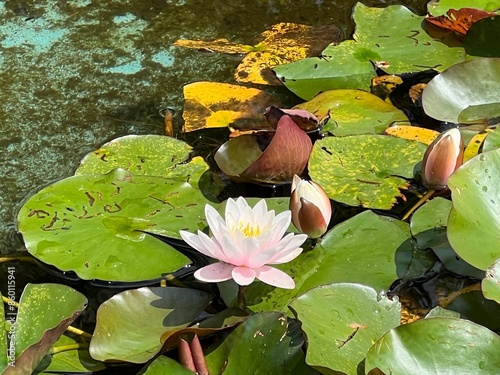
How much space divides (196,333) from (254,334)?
0.10m

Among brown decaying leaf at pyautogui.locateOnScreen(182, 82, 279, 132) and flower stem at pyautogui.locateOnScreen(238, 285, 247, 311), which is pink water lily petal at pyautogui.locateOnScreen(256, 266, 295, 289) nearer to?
flower stem at pyautogui.locateOnScreen(238, 285, 247, 311)

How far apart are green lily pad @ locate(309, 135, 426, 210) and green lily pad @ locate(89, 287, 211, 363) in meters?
0.41

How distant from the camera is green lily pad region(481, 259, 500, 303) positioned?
1.01 m

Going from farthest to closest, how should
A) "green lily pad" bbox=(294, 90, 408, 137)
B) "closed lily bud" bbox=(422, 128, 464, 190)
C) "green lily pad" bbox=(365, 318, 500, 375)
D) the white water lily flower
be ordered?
"green lily pad" bbox=(294, 90, 408, 137) → "closed lily bud" bbox=(422, 128, 464, 190) → the white water lily flower → "green lily pad" bbox=(365, 318, 500, 375)

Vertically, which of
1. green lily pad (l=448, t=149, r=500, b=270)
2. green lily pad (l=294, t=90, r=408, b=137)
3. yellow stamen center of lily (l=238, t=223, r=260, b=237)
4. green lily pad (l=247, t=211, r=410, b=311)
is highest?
yellow stamen center of lily (l=238, t=223, r=260, b=237)

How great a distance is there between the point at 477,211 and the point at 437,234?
113 millimetres

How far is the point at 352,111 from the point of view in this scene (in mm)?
1665

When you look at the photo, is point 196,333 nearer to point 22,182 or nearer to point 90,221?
point 90,221

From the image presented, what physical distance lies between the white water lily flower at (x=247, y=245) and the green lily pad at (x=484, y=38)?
3.38ft

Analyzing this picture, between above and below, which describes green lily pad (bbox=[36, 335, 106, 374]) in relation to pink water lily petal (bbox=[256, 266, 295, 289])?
below

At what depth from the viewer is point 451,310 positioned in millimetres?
1116

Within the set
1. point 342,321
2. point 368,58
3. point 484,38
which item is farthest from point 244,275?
point 484,38

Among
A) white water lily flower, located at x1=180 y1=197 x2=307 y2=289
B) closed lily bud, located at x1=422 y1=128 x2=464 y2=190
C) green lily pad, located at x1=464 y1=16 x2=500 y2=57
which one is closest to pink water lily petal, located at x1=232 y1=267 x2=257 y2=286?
white water lily flower, located at x1=180 y1=197 x2=307 y2=289

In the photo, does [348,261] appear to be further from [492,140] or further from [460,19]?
[460,19]
